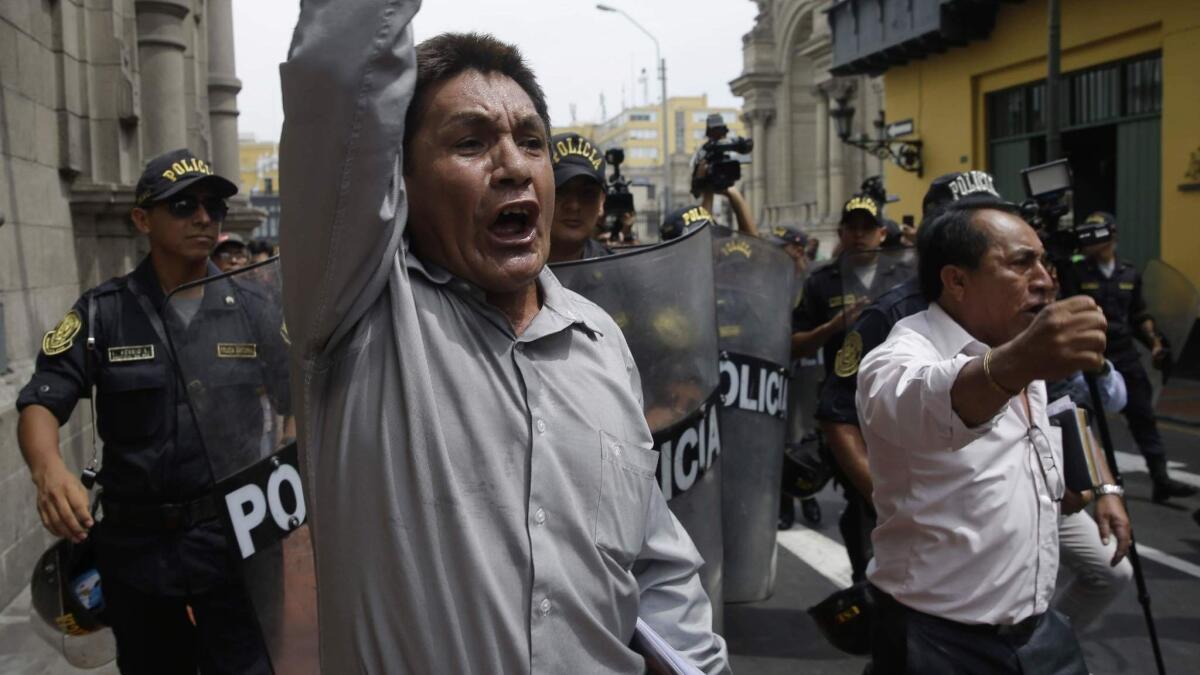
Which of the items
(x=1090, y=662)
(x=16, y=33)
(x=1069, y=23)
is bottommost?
(x=1090, y=662)

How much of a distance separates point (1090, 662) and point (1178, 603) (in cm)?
107

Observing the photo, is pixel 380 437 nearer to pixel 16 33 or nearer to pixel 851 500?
pixel 851 500

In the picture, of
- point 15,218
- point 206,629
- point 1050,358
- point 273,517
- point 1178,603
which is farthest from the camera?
point 15,218

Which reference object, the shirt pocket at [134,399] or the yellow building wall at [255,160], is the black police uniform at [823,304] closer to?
the shirt pocket at [134,399]

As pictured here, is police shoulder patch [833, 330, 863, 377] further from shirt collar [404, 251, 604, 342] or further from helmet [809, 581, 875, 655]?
shirt collar [404, 251, 604, 342]

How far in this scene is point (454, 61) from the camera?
1.80m

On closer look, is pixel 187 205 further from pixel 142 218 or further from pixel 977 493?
pixel 977 493

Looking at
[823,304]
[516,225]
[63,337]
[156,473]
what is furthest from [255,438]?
[823,304]

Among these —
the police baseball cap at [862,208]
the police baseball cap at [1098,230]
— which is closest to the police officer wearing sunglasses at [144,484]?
the police baseball cap at [1098,230]

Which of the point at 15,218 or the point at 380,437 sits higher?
the point at 15,218

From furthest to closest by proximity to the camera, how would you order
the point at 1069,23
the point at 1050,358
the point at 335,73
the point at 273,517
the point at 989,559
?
the point at 1069,23 → the point at 273,517 → the point at 989,559 → the point at 1050,358 → the point at 335,73

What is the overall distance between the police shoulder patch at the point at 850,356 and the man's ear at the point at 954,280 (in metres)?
0.86

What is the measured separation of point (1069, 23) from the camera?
17.4m

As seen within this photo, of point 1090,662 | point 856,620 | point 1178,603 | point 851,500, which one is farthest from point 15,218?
point 1178,603
